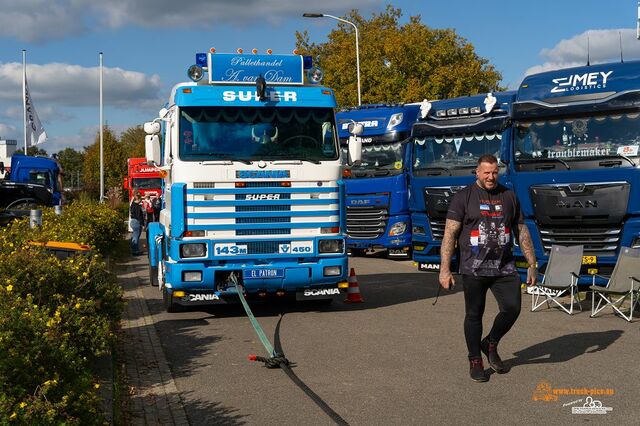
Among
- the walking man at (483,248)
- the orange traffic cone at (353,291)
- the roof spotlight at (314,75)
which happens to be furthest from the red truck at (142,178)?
the walking man at (483,248)

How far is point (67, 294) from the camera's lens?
806cm

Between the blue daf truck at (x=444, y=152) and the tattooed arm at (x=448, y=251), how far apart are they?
7.81 meters

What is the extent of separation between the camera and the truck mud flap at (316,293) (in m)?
11.5

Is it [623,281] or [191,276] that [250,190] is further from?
[623,281]

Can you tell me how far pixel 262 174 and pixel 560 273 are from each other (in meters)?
4.59

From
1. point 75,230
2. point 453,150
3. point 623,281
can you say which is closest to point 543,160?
point 623,281

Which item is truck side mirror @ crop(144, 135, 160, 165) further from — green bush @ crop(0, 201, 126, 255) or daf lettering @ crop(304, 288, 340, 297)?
daf lettering @ crop(304, 288, 340, 297)

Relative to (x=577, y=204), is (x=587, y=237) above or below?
below

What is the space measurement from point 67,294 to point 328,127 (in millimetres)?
4664

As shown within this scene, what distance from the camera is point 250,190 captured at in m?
11.1

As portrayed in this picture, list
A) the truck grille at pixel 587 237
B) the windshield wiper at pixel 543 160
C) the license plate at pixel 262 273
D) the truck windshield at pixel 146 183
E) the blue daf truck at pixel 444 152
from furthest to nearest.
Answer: the truck windshield at pixel 146 183
the blue daf truck at pixel 444 152
the windshield wiper at pixel 543 160
the truck grille at pixel 587 237
the license plate at pixel 262 273

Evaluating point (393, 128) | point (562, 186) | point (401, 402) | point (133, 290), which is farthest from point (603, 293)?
point (393, 128)

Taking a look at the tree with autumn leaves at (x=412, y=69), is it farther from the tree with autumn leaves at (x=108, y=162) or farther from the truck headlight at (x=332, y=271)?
the truck headlight at (x=332, y=271)

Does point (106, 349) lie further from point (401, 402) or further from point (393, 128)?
point (393, 128)
